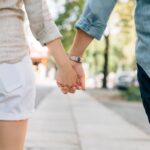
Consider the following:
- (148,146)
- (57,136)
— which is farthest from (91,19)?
(57,136)

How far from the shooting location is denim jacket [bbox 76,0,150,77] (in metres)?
2.57

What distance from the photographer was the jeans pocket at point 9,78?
2781mm

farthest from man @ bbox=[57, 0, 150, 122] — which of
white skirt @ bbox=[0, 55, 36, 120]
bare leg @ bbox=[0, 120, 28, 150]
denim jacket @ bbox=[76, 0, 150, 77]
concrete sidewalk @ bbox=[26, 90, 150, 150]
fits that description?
concrete sidewalk @ bbox=[26, 90, 150, 150]

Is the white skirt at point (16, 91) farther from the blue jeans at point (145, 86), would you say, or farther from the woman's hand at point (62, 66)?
the blue jeans at point (145, 86)

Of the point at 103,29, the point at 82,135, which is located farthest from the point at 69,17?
the point at 103,29

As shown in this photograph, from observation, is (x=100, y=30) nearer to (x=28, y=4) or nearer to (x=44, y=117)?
(x=28, y=4)

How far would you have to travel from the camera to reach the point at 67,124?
444 inches

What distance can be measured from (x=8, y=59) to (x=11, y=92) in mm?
144

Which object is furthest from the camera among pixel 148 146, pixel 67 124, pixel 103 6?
pixel 67 124

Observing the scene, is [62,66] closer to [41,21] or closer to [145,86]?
[41,21]

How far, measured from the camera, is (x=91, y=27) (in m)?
2.85

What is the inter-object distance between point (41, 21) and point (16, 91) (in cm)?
36

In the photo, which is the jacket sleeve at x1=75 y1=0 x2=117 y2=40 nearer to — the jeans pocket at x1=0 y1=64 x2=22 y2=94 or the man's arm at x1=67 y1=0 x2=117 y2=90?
the man's arm at x1=67 y1=0 x2=117 y2=90

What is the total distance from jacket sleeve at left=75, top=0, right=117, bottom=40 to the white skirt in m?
0.32
